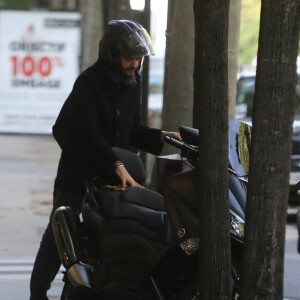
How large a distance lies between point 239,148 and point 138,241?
69cm

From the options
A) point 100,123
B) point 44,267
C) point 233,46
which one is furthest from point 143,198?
point 233,46

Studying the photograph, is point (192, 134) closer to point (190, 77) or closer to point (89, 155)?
point (89, 155)

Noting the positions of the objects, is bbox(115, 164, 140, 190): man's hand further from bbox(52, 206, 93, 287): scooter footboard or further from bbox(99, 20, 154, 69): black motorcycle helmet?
bbox(99, 20, 154, 69): black motorcycle helmet

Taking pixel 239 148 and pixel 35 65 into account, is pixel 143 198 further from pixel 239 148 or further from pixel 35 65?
pixel 35 65

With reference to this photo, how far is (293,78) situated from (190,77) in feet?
17.7

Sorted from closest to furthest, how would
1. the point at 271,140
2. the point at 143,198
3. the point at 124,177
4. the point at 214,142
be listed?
1. the point at 271,140
2. the point at 214,142
3. the point at 143,198
4. the point at 124,177

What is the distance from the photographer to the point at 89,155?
5461 mm

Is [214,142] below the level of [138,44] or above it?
below

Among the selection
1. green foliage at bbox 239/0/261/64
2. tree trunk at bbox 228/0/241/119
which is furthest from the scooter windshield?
green foliage at bbox 239/0/261/64

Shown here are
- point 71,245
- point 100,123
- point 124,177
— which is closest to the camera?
point 124,177

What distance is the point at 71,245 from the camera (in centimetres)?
536

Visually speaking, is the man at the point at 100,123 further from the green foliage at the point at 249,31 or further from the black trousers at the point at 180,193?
the green foliage at the point at 249,31

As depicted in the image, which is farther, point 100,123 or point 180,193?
point 100,123

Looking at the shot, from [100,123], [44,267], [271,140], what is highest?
[271,140]
